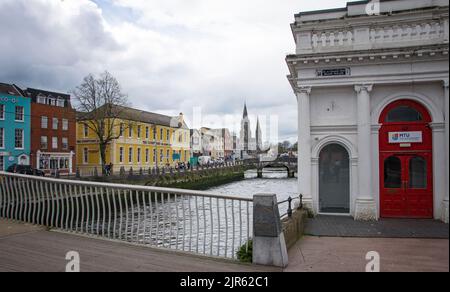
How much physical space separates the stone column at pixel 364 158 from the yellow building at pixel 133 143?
36227mm

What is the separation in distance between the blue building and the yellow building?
6.20 metres

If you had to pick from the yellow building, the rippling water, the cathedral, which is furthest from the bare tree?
the cathedral

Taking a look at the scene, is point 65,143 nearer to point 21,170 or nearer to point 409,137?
point 21,170

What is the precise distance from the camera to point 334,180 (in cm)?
1146

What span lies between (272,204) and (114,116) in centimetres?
4016

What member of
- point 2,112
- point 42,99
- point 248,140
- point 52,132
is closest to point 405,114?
point 2,112

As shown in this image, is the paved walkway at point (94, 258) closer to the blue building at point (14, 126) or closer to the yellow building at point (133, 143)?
the blue building at point (14, 126)

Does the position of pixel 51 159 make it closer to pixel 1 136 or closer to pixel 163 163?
pixel 1 136

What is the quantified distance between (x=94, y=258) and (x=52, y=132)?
41.9m

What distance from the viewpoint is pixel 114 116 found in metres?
42.5

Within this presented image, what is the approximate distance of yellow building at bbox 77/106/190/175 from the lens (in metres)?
46.3
